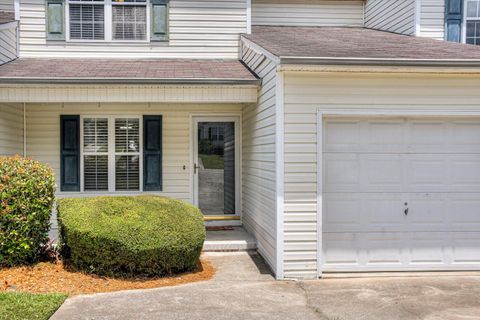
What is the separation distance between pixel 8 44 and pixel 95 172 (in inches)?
120

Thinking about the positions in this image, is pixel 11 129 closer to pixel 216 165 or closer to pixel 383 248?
pixel 216 165

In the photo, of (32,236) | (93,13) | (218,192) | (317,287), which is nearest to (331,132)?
(317,287)

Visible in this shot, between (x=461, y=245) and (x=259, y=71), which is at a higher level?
(x=259, y=71)

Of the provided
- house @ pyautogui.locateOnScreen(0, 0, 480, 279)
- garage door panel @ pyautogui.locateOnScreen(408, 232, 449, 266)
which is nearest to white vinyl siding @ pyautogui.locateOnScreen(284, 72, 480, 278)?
house @ pyautogui.locateOnScreen(0, 0, 480, 279)

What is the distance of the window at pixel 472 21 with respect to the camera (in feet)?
32.8

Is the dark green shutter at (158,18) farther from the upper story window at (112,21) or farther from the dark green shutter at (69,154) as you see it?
the dark green shutter at (69,154)

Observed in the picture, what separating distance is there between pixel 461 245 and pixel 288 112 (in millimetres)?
3309

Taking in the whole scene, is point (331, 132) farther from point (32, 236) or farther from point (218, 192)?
point (32, 236)

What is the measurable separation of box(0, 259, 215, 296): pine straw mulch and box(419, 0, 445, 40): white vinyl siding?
728 cm

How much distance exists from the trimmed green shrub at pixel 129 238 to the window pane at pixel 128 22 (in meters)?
4.42

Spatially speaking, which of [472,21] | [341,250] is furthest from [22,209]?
[472,21]

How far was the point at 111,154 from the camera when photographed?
379 inches

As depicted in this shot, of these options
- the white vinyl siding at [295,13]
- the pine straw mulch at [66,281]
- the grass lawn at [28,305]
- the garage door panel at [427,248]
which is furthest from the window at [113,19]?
the garage door panel at [427,248]

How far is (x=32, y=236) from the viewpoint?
6.57m
